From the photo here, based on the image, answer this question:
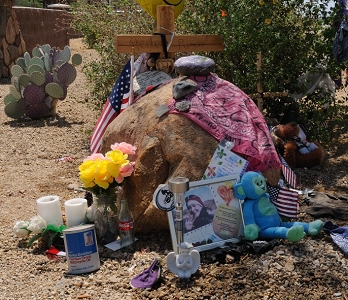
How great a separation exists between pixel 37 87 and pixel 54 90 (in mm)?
255

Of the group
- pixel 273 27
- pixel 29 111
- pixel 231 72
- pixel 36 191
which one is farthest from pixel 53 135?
pixel 273 27

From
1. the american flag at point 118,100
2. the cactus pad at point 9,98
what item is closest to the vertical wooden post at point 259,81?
the american flag at point 118,100

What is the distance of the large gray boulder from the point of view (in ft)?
12.1

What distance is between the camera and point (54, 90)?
789 cm

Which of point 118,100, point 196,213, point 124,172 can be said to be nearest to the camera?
point 196,213

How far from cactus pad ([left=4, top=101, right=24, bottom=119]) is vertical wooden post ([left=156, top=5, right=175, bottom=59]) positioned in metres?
3.93

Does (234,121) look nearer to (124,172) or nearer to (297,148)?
(124,172)

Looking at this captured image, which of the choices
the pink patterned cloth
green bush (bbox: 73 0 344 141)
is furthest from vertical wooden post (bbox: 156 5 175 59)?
the pink patterned cloth

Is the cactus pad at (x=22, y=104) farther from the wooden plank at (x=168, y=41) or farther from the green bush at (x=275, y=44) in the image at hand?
the wooden plank at (x=168, y=41)

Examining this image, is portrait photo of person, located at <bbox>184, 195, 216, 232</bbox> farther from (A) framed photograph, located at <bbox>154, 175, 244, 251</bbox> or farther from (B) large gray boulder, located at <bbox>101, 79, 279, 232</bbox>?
(B) large gray boulder, located at <bbox>101, 79, 279, 232</bbox>

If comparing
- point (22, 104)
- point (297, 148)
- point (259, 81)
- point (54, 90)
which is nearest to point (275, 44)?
point (259, 81)

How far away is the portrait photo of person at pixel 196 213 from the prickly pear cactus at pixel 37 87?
4832 mm

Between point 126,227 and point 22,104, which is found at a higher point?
point 126,227

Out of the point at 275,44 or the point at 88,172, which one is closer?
the point at 88,172
